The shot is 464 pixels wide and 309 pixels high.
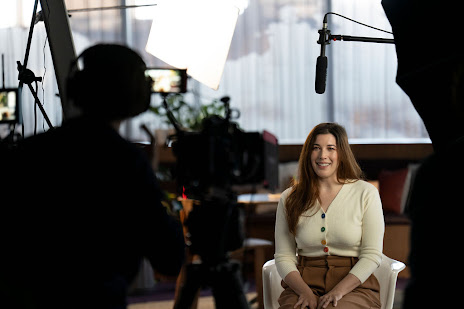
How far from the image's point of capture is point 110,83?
1246 millimetres

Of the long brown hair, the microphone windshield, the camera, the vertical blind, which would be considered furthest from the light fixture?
the vertical blind

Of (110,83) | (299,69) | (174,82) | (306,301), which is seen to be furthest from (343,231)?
(299,69)

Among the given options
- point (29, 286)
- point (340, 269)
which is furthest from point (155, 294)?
point (29, 286)

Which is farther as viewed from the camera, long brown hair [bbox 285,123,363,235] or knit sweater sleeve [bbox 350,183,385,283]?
long brown hair [bbox 285,123,363,235]

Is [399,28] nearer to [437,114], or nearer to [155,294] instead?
[437,114]

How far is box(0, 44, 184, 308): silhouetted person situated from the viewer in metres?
1.19

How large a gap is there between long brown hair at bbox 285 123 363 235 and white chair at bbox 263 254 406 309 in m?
0.24

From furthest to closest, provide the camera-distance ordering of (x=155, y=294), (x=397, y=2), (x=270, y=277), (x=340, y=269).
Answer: (x=155, y=294) < (x=270, y=277) < (x=340, y=269) < (x=397, y=2)

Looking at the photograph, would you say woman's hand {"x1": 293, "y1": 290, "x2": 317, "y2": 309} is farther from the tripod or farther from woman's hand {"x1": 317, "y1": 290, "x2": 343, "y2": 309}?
the tripod

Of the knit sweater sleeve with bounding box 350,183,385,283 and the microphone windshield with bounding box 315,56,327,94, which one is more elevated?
the microphone windshield with bounding box 315,56,327,94

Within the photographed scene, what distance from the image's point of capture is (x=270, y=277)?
244cm

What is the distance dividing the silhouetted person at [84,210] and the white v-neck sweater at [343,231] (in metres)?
1.10

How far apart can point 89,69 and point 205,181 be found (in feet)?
1.04

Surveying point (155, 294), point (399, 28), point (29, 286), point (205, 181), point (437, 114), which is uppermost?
point (399, 28)
